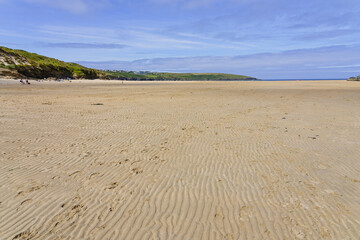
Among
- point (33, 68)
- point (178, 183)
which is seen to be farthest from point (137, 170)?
point (33, 68)

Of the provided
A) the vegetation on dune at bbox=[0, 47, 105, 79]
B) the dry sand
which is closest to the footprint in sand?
the dry sand

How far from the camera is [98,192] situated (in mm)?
4875

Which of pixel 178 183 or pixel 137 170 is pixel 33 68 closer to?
pixel 137 170

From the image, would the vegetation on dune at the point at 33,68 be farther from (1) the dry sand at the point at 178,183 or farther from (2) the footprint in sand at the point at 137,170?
(2) the footprint in sand at the point at 137,170

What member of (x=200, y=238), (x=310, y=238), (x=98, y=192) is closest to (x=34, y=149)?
(x=98, y=192)

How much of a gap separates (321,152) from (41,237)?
788 centimetres

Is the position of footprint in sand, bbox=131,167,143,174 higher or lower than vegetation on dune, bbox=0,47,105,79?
lower

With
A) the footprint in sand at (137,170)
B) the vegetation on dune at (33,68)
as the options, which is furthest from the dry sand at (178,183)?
the vegetation on dune at (33,68)

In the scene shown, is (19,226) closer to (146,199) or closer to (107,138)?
(146,199)

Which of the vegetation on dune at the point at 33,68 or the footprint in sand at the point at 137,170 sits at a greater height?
the vegetation on dune at the point at 33,68

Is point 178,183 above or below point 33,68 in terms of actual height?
below

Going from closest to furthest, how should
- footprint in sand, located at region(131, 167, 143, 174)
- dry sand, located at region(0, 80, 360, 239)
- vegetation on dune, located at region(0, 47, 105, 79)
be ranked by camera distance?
dry sand, located at region(0, 80, 360, 239), footprint in sand, located at region(131, 167, 143, 174), vegetation on dune, located at region(0, 47, 105, 79)

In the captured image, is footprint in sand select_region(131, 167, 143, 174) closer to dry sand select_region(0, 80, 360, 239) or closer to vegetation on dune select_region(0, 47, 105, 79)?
dry sand select_region(0, 80, 360, 239)

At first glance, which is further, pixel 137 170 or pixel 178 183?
pixel 137 170
